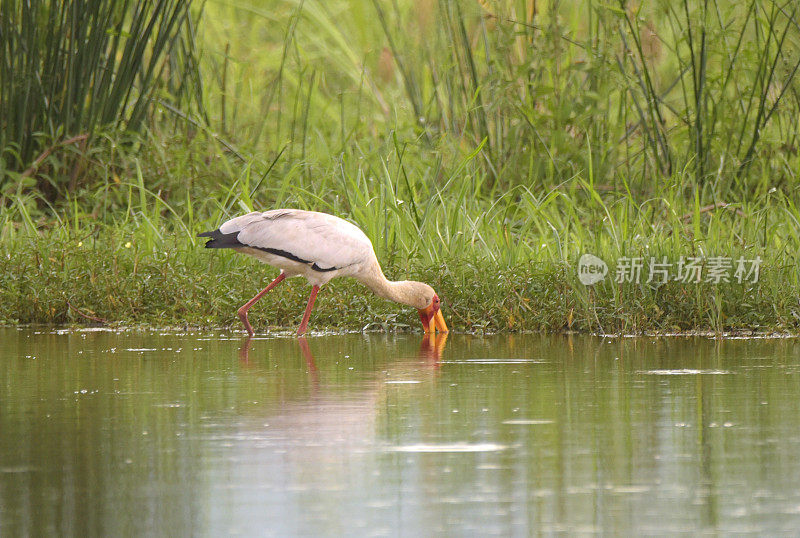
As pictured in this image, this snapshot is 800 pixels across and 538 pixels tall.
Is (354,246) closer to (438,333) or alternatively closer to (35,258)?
(438,333)

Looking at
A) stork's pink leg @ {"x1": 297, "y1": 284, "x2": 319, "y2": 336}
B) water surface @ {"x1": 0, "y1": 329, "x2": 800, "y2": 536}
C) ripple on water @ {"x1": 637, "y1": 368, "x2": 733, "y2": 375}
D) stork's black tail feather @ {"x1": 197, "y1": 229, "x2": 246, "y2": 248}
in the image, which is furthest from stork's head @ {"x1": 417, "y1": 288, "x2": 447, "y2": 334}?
ripple on water @ {"x1": 637, "y1": 368, "x2": 733, "y2": 375}

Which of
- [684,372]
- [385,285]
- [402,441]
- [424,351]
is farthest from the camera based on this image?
[385,285]

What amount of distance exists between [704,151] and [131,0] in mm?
5128

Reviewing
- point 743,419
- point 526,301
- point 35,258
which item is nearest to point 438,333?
point 526,301

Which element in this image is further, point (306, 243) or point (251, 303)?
point (251, 303)

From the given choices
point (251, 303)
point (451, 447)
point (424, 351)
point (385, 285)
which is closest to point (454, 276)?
point (385, 285)

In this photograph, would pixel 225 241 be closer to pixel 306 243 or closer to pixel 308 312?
pixel 306 243

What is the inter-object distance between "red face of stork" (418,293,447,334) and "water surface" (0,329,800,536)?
82cm

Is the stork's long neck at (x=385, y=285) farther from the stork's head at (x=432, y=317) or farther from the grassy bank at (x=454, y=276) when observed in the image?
the grassy bank at (x=454, y=276)

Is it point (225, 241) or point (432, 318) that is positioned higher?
point (225, 241)

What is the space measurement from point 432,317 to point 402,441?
3971mm

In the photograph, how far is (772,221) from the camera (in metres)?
11.3

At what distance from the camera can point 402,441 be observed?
5.20 metres

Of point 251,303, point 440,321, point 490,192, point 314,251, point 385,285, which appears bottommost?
point 440,321
